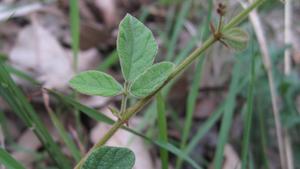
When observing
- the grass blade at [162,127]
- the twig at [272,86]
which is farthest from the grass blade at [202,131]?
the grass blade at [162,127]

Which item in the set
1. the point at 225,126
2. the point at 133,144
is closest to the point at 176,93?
the point at 133,144

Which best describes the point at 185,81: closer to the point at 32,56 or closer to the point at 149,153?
the point at 149,153

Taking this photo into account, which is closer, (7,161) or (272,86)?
(7,161)

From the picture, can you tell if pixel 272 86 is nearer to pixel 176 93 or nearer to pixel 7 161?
pixel 176 93

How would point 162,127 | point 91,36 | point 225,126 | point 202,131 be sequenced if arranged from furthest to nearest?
1. point 91,36
2. point 202,131
3. point 225,126
4. point 162,127

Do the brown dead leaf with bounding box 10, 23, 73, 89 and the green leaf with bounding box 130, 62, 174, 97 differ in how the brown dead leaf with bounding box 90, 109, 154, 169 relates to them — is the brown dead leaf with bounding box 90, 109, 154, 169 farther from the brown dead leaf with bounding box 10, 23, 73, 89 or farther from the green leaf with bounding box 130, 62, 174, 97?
the green leaf with bounding box 130, 62, 174, 97

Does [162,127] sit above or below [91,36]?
below

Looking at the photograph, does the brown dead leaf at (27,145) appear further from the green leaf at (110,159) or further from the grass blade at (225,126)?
the green leaf at (110,159)
